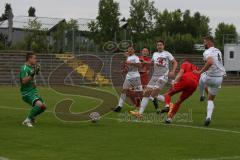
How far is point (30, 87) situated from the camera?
1423 centimetres

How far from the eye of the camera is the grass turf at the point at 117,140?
32.0 feet

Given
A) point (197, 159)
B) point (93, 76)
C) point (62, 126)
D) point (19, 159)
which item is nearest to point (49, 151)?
point (19, 159)

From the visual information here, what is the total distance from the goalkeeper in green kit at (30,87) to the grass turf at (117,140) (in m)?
0.31

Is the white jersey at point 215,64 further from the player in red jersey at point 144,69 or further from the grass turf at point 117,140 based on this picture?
the player in red jersey at point 144,69

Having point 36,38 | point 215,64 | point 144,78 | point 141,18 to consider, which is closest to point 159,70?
point 144,78

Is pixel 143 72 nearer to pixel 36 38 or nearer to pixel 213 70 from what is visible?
pixel 213 70

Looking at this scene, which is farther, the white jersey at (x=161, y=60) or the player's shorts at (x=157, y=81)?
the player's shorts at (x=157, y=81)

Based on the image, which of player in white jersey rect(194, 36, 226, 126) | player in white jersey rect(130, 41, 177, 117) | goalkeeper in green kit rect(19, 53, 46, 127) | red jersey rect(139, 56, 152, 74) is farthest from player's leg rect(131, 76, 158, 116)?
goalkeeper in green kit rect(19, 53, 46, 127)

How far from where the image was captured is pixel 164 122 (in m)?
15.4

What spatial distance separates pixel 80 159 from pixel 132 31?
69.9 m

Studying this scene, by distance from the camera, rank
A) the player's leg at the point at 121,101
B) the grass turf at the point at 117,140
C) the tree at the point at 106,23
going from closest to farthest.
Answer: the grass turf at the point at 117,140, the player's leg at the point at 121,101, the tree at the point at 106,23

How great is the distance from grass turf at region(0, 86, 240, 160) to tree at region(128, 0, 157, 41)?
6069 centimetres

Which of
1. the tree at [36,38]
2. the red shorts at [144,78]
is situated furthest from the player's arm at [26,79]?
the tree at [36,38]

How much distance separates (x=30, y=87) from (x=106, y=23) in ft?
191
